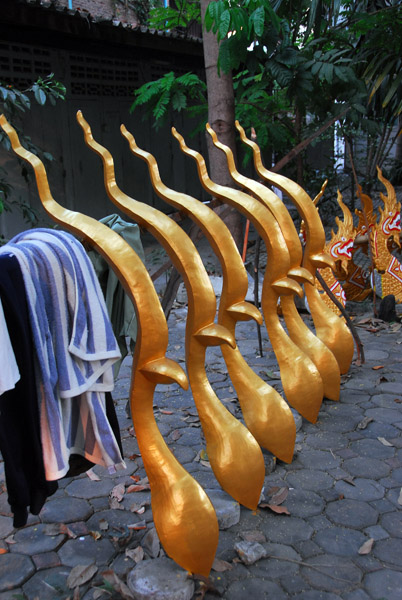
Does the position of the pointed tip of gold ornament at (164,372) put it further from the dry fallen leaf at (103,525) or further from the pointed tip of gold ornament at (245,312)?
the dry fallen leaf at (103,525)

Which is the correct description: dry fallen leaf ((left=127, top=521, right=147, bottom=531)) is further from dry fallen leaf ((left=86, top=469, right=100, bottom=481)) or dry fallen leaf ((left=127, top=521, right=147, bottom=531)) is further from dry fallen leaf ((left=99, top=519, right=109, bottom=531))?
dry fallen leaf ((left=86, top=469, right=100, bottom=481))

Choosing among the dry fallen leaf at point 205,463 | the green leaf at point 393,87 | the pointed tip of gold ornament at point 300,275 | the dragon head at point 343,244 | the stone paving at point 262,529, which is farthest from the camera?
the green leaf at point 393,87

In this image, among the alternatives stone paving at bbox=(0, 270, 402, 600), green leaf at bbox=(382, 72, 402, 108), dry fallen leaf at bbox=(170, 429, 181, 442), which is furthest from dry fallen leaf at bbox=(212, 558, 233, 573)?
green leaf at bbox=(382, 72, 402, 108)

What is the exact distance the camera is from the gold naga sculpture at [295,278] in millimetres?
3502

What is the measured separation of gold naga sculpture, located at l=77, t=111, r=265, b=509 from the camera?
8.43 ft

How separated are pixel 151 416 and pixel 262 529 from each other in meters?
0.89

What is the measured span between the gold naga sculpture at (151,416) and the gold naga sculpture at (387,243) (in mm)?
3941

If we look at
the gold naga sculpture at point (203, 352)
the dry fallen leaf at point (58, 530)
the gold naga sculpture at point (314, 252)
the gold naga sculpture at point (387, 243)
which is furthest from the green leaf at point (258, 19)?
the dry fallen leaf at point (58, 530)

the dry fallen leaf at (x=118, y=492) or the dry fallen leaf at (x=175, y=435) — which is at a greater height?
the dry fallen leaf at (x=175, y=435)

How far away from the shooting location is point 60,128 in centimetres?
777

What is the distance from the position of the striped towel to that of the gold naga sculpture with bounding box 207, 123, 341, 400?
5.30ft

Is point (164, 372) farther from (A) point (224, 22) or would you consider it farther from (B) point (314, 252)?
(A) point (224, 22)

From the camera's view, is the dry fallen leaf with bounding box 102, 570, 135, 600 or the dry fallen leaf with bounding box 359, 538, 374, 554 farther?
the dry fallen leaf with bounding box 359, 538, 374, 554

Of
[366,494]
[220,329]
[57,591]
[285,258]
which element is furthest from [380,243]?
[57,591]
